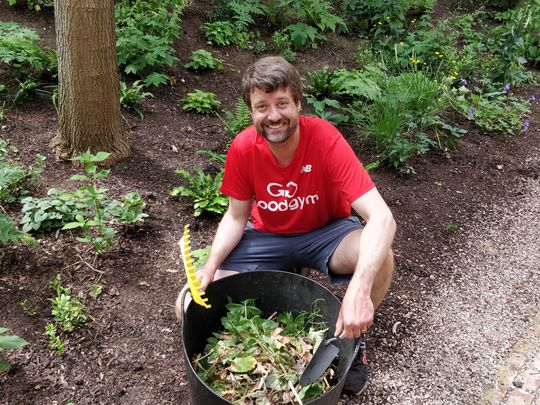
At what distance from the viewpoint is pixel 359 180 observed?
2.30 meters

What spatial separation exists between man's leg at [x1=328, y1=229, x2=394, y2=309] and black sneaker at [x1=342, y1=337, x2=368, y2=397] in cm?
28

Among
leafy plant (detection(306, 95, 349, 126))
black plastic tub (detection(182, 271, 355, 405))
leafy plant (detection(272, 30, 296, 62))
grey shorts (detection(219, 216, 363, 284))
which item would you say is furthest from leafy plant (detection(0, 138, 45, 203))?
leafy plant (detection(272, 30, 296, 62))

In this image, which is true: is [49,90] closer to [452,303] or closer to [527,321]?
[452,303]

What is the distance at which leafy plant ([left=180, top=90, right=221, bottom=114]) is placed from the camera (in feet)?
14.4

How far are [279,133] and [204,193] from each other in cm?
124

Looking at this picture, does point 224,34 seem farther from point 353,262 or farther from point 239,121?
point 353,262

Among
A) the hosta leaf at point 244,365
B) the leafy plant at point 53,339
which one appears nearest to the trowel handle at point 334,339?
the hosta leaf at point 244,365

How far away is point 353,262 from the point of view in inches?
93.5

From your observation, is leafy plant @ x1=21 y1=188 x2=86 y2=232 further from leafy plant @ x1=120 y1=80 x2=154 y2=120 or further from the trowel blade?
the trowel blade

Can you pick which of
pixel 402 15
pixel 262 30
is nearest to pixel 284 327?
pixel 262 30

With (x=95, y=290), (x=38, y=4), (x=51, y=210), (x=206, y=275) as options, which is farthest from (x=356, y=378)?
(x=38, y=4)

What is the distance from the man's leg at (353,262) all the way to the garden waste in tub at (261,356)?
31 cm

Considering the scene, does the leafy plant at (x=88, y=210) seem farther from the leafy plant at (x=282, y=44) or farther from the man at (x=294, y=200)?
the leafy plant at (x=282, y=44)

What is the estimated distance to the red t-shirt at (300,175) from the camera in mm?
2381
